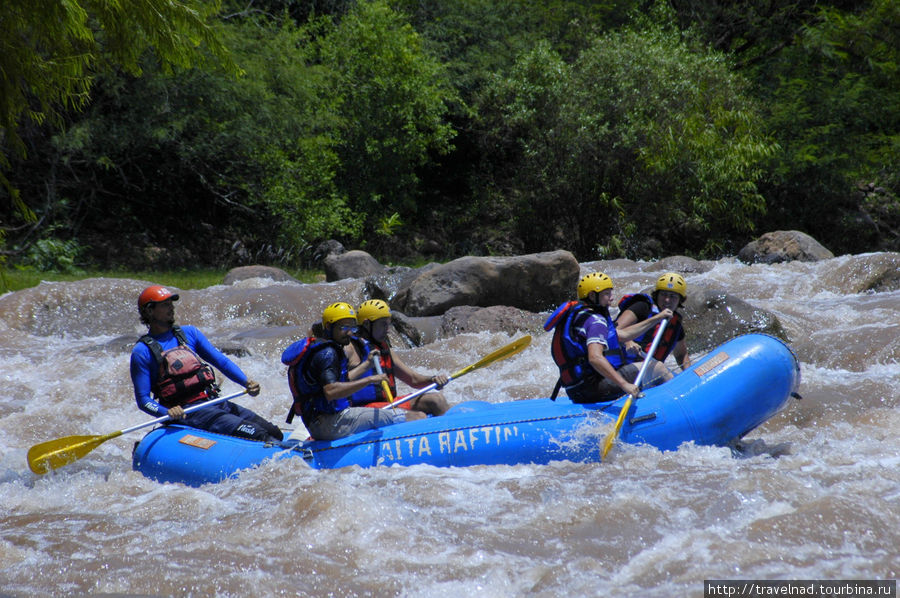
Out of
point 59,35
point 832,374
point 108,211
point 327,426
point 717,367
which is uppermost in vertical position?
point 59,35

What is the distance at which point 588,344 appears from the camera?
4.91 m

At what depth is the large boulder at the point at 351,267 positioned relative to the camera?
44.6 feet

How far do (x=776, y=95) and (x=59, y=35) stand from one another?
18583 millimetres

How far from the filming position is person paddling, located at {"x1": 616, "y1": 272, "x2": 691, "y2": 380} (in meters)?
5.48

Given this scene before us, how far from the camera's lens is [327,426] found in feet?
16.1

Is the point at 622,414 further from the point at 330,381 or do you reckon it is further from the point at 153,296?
the point at 153,296

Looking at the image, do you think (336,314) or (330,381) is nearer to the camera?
(330,381)

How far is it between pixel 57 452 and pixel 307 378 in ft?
5.47

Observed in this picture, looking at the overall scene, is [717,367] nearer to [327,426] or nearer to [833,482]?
[833,482]

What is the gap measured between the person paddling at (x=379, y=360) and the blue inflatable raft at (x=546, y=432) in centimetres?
42

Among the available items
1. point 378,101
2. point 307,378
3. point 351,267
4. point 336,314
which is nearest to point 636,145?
→ point 378,101

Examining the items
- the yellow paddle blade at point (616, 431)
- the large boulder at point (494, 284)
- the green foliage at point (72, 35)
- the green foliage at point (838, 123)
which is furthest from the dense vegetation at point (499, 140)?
the yellow paddle blade at point (616, 431)

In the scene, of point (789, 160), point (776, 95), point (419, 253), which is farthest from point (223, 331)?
point (776, 95)

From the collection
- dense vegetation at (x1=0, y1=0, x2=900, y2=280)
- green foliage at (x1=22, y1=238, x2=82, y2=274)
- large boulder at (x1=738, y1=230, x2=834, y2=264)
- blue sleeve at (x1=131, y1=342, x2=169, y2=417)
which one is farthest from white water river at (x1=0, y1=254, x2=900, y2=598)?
dense vegetation at (x1=0, y1=0, x2=900, y2=280)
